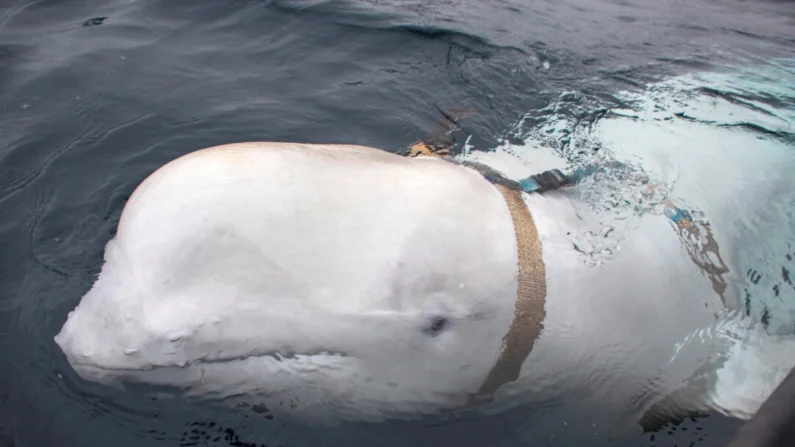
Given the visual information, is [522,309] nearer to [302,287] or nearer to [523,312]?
[523,312]

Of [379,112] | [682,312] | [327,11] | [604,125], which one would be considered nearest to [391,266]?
[682,312]

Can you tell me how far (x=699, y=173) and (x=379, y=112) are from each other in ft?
9.20

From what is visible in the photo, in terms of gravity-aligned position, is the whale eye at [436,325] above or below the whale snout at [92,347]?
above

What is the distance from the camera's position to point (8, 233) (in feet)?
14.0

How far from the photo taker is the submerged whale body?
2365 mm

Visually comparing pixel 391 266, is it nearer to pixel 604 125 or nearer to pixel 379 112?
pixel 604 125

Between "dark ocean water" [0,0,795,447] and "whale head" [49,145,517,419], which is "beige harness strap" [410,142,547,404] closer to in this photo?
"whale head" [49,145,517,419]

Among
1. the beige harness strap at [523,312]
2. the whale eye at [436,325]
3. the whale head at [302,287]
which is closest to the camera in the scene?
the whale head at [302,287]

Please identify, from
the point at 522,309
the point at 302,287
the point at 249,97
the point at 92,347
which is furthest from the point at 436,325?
Result: the point at 249,97

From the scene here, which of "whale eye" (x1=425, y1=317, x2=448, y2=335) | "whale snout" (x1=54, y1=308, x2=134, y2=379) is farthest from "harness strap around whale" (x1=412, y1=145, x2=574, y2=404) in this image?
"whale snout" (x1=54, y1=308, x2=134, y2=379)

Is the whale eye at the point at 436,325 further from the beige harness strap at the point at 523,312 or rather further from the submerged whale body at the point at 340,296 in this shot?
the beige harness strap at the point at 523,312

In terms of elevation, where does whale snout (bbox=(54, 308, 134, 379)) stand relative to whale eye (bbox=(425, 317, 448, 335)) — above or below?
below

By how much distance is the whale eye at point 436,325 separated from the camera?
2.60 m

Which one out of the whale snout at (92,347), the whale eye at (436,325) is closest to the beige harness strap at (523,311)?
the whale eye at (436,325)
